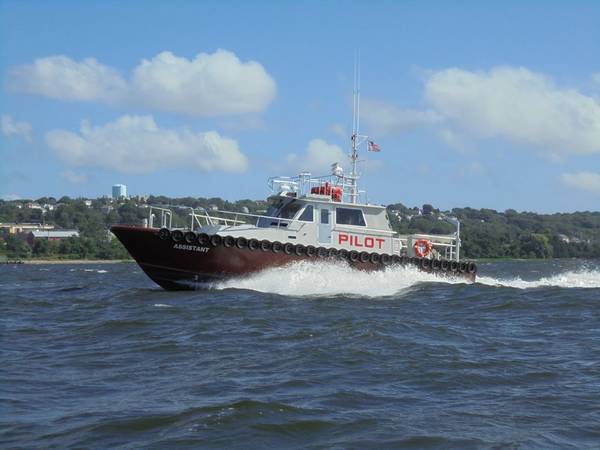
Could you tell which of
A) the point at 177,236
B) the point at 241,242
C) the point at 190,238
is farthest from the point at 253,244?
the point at 177,236

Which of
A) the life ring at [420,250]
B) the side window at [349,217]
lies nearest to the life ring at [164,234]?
the side window at [349,217]

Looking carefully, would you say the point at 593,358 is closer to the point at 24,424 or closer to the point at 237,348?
the point at 237,348

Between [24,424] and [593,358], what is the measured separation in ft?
26.2

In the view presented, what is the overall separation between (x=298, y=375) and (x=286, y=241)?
12.4 meters

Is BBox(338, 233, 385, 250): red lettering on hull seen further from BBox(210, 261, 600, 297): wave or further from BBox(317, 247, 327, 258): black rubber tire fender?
BBox(317, 247, 327, 258): black rubber tire fender

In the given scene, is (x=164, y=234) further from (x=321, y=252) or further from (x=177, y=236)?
(x=321, y=252)

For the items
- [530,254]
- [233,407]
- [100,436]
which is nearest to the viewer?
[100,436]

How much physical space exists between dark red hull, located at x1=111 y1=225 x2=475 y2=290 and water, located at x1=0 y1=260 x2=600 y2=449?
2.20 m

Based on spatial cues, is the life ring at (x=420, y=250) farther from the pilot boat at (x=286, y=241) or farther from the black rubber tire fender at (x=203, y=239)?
the black rubber tire fender at (x=203, y=239)

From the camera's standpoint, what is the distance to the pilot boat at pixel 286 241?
20750mm

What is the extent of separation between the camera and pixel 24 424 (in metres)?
7.79

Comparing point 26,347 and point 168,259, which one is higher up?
point 168,259

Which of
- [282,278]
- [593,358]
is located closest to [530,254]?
[282,278]

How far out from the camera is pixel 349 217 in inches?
922
